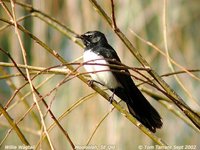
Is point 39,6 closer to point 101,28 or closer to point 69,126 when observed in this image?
point 101,28

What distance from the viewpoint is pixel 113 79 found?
2.62m

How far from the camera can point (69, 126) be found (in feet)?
8.16

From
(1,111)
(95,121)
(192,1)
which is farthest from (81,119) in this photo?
(192,1)

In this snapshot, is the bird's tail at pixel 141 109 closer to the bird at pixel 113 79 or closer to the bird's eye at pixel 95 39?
the bird at pixel 113 79

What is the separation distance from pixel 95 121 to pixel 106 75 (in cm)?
34

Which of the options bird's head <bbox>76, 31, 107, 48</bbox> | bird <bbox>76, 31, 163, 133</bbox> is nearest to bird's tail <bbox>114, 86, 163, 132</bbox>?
bird <bbox>76, 31, 163, 133</bbox>

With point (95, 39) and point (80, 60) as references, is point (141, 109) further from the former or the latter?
point (95, 39)

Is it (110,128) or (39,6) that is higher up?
(39,6)

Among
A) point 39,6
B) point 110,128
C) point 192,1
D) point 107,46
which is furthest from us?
point 192,1

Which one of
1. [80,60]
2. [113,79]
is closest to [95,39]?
[113,79]

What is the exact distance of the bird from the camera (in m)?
2.29

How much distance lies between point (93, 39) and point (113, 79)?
0.25m

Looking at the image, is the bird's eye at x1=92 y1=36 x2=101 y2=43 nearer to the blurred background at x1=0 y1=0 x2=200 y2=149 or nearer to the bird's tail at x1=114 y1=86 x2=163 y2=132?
the blurred background at x1=0 y1=0 x2=200 y2=149

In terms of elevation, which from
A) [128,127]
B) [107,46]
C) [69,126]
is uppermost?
[107,46]
